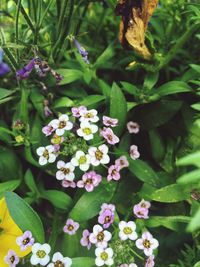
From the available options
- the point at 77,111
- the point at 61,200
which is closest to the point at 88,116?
the point at 77,111

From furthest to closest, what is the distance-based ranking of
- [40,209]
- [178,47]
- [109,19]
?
[109,19] → [40,209] → [178,47]

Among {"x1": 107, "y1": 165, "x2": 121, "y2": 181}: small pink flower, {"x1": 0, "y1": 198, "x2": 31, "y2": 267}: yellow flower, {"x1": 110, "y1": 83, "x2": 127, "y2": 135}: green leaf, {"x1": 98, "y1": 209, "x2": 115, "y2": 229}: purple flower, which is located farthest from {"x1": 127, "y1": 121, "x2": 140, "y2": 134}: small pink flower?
{"x1": 0, "y1": 198, "x2": 31, "y2": 267}: yellow flower

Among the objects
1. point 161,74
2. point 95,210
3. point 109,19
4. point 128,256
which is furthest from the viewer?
point 109,19

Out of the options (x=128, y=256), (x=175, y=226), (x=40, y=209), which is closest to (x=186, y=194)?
(x=175, y=226)

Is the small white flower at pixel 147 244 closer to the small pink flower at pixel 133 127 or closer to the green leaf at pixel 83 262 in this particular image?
the green leaf at pixel 83 262

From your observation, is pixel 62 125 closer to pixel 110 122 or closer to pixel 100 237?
pixel 110 122

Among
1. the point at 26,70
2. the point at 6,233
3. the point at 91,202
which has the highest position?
the point at 26,70

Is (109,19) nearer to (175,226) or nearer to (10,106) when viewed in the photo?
(10,106)

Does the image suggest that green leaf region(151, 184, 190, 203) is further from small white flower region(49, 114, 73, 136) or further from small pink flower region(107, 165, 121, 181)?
small white flower region(49, 114, 73, 136)
